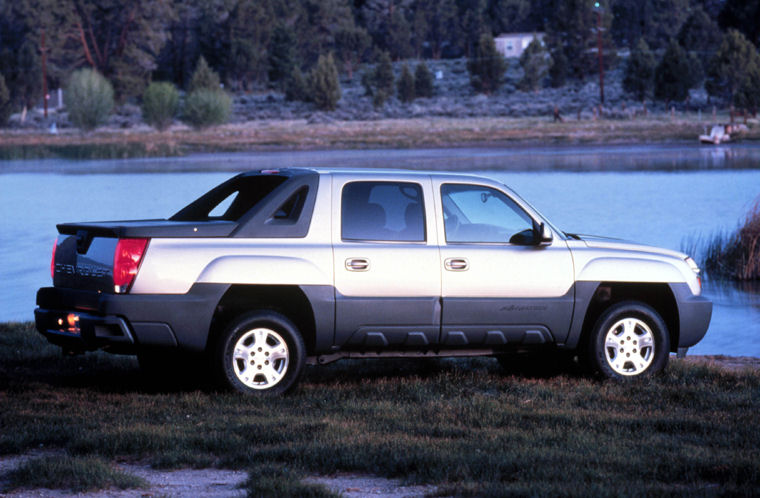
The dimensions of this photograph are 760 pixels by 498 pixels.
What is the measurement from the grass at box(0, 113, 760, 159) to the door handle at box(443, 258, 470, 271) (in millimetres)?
71423

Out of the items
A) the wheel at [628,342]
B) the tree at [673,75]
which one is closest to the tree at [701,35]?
the tree at [673,75]

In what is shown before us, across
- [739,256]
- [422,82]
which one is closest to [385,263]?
[739,256]

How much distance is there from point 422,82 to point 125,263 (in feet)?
394

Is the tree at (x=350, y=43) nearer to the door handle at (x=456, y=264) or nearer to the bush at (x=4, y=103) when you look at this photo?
the bush at (x=4, y=103)

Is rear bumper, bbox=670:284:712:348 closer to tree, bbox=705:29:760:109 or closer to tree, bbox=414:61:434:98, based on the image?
tree, bbox=705:29:760:109

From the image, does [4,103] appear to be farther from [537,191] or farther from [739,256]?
[739,256]

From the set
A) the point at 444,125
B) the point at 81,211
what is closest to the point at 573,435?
the point at 81,211

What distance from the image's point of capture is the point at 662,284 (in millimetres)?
10328

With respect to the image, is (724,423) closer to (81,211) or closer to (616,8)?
(81,211)

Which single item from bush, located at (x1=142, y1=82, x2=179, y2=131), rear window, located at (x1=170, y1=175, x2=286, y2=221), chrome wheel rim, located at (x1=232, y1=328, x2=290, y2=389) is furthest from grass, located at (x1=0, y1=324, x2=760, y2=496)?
bush, located at (x1=142, y1=82, x2=179, y2=131)

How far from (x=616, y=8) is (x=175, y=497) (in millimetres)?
165377

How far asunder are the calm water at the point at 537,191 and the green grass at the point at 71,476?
9964 millimetres

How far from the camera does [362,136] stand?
3526 inches

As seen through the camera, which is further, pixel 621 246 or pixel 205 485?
pixel 621 246
